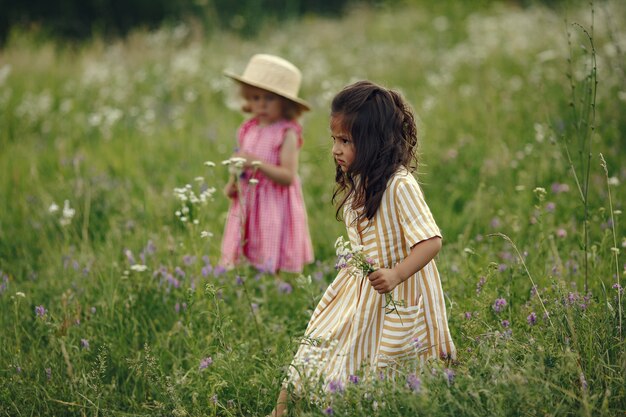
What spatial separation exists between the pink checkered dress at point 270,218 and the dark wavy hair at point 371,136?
1.54 metres

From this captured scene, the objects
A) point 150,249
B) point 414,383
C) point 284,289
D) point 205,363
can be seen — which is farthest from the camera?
point 150,249

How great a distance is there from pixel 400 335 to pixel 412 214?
1.42 feet

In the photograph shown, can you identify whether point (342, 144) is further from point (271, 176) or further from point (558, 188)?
point (558, 188)

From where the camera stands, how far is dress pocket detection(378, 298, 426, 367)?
2.31 metres

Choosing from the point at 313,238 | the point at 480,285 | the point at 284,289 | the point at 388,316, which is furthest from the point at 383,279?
the point at 313,238

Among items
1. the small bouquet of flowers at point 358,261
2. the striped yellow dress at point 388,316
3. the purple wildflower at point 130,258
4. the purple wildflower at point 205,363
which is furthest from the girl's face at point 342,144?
the purple wildflower at point 130,258

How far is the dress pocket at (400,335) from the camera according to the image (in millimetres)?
2309

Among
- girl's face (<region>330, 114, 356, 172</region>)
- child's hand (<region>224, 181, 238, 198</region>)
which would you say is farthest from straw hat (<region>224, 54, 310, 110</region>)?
girl's face (<region>330, 114, 356, 172</region>)

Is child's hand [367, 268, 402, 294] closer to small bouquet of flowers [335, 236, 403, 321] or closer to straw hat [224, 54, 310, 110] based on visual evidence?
small bouquet of flowers [335, 236, 403, 321]

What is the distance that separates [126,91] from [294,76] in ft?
14.7

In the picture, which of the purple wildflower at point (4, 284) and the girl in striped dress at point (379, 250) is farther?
the purple wildflower at point (4, 284)

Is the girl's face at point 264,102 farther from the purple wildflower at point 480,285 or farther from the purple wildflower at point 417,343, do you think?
the purple wildflower at point 417,343

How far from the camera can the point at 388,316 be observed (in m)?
2.34

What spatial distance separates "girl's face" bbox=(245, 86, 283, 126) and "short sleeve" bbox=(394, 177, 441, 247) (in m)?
1.76
